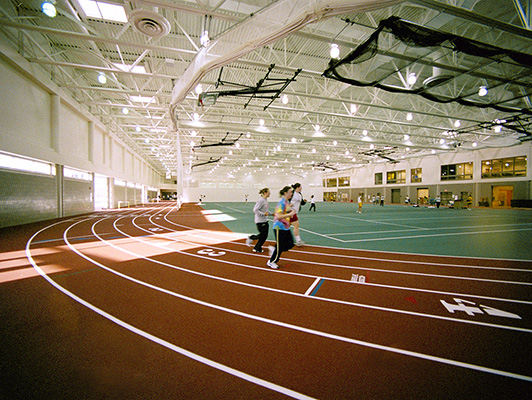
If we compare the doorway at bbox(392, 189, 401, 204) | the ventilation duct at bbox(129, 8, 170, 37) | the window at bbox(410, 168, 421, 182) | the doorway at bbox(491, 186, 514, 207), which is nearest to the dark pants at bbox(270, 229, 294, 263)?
the ventilation duct at bbox(129, 8, 170, 37)

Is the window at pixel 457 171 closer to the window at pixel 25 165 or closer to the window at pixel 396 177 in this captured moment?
the window at pixel 396 177

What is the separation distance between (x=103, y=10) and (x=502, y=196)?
44045mm

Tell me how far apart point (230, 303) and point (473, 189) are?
134 feet

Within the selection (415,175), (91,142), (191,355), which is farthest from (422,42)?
(415,175)

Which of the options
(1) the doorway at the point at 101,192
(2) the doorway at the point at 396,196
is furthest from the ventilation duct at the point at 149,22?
(2) the doorway at the point at 396,196

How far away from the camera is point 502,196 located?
29.7 meters

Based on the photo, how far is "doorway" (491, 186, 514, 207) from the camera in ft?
95.1

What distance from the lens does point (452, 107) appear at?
18062mm

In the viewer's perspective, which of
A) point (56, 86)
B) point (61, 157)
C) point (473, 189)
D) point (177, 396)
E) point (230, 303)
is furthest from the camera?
point (473, 189)

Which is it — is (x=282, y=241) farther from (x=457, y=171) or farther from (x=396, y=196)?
(x=396, y=196)

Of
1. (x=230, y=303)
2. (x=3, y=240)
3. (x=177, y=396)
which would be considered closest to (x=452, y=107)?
(x=230, y=303)

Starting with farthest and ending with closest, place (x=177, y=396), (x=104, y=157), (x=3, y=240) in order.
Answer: (x=104, y=157) → (x=3, y=240) → (x=177, y=396)

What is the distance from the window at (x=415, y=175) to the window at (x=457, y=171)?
3.76 m

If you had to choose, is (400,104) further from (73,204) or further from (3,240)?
(73,204)
